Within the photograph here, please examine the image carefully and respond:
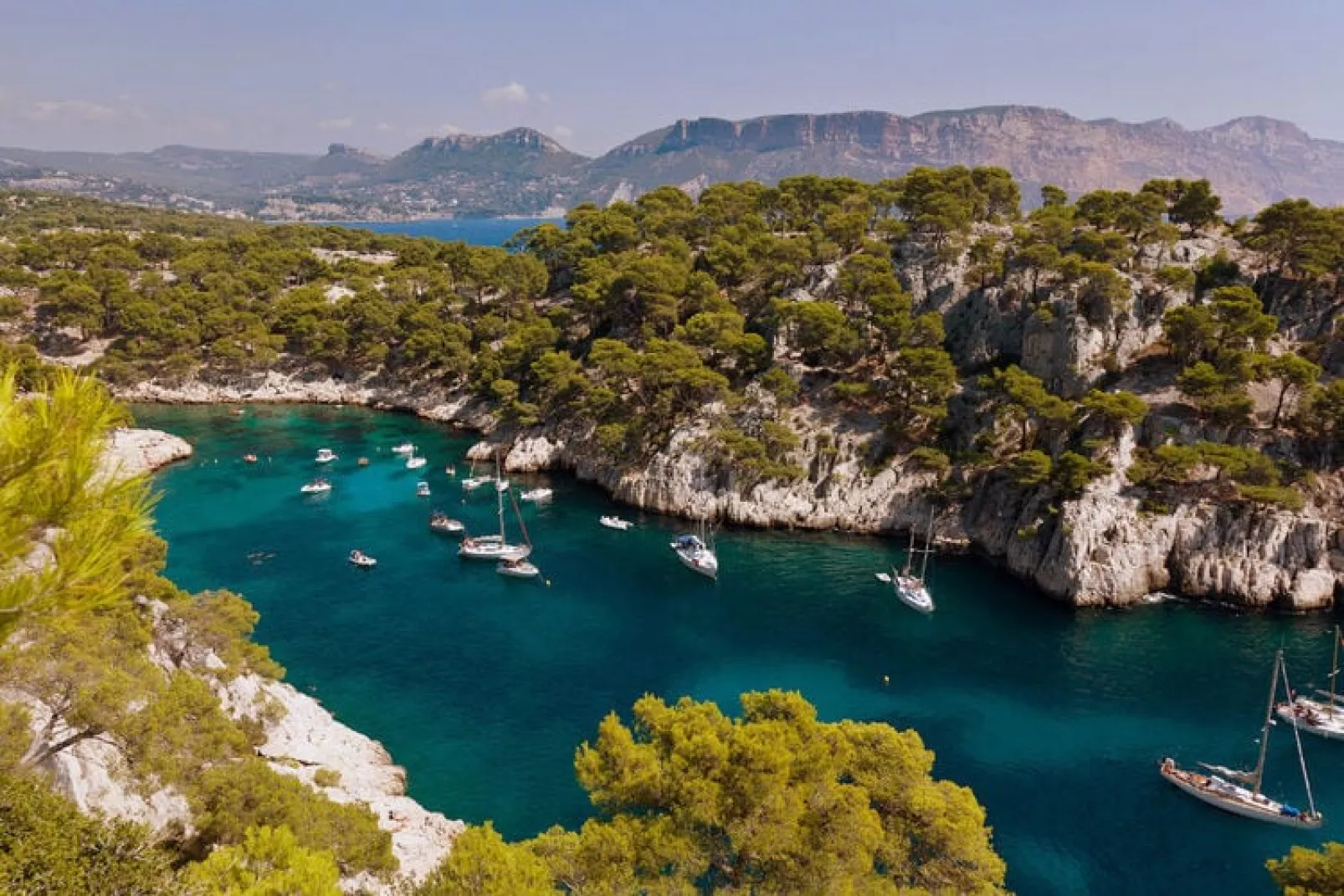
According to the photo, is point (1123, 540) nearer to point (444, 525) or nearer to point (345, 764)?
point (345, 764)

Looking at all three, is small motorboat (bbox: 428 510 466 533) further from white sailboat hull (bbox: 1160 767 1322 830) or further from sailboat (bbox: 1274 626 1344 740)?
sailboat (bbox: 1274 626 1344 740)

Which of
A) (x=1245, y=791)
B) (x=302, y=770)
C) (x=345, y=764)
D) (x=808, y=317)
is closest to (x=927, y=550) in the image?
(x=808, y=317)

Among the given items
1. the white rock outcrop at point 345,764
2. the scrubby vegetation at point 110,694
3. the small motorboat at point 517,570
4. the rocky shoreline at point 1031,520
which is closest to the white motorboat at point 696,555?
the rocky shoreline at point 1031,520

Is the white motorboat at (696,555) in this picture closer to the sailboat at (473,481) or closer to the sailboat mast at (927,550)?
the sailboat mast at (927,550)

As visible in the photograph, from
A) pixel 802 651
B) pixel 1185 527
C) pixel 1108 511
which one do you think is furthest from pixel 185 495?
pixel 1185 527

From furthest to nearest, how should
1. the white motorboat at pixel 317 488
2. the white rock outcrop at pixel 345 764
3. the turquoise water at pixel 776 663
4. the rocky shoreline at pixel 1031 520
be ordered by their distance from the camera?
the white motorboat at pixel 317 488 < the rocky shoreline at pixel 1031 520 < the turquoise water at pixel 776 663 < the white rock outcrop at pixel 345 764

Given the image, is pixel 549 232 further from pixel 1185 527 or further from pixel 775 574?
pixel 1185 527
